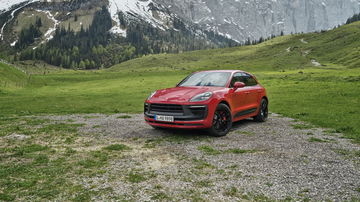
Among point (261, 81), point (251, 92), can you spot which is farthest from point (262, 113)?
point (261, 81)

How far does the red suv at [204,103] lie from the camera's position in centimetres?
1057

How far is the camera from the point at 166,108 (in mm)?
10930

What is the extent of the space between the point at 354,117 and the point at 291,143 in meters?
7.65

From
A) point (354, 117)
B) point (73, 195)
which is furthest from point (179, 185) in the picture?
point (354, 117)

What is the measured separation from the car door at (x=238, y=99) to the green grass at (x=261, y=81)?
13.2 ft

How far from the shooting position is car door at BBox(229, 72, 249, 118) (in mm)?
12234

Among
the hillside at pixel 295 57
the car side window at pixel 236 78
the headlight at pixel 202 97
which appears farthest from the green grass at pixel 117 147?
the hillside at pixel 295 57

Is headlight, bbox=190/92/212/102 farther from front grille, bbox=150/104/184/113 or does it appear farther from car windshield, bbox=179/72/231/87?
car windshield, bbox=179/72/231/87

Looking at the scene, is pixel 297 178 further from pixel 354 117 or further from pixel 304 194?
pixel 354 117

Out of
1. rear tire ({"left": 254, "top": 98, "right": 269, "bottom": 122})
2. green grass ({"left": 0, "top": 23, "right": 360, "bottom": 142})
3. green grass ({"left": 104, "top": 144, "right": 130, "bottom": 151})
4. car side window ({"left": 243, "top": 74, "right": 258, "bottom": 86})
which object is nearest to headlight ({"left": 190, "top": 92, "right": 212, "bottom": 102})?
green grass ({"left": 104, "top": 144, "right": 130, "bottom": 151})

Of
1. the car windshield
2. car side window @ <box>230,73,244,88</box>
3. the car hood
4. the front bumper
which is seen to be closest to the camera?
the front bumper

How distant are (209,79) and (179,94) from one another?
236 cm

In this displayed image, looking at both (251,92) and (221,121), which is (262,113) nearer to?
(251,92)

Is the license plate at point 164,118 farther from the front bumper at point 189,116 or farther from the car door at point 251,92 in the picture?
the car door at point 251,92
